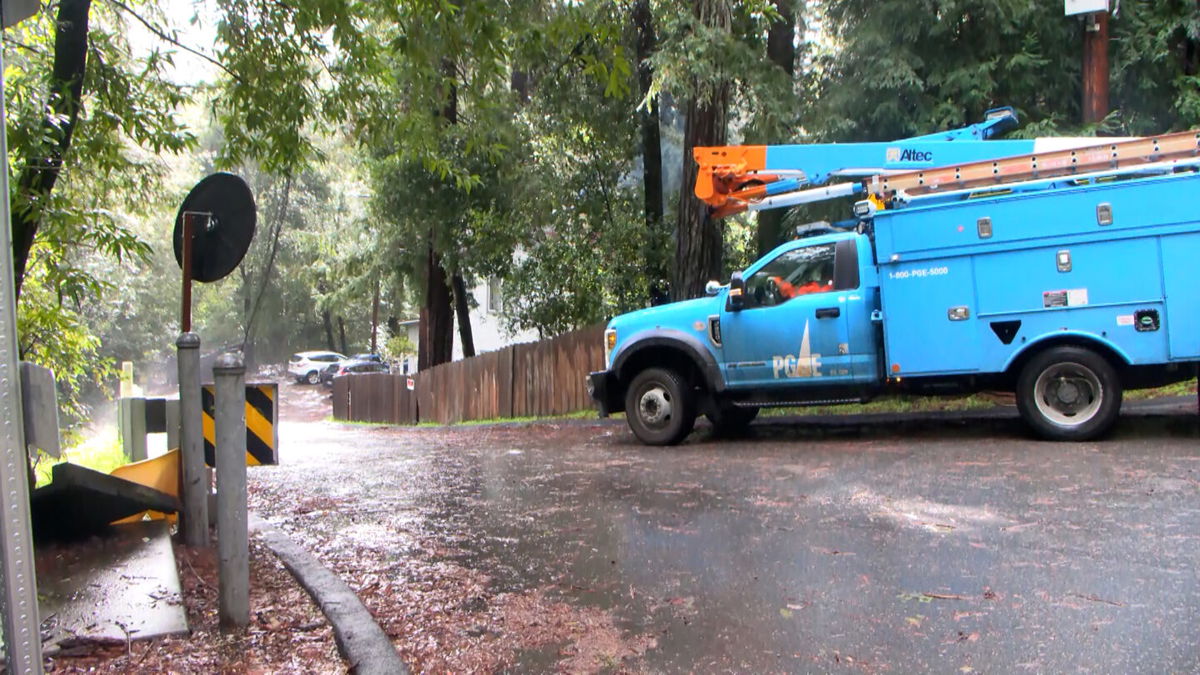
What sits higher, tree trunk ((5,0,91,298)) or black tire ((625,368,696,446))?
tree trunk ((5,0,91,298))

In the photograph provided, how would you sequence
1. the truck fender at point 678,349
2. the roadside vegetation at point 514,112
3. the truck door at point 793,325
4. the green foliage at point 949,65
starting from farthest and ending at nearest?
1. the green foliage at point 949,65
2. the truck fender at point 678,349
3. the truck door at point 793,325
4. the roadside vegetation at point 514,112

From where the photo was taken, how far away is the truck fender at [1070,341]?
8.16 metres

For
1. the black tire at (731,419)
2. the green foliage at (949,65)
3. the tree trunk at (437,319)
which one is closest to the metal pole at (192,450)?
the black tire at (731,419)

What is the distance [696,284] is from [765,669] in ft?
31.9

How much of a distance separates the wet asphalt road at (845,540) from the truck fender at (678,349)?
790 millimetres

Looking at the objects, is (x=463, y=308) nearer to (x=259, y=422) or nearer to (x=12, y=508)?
(x=259, y=422)

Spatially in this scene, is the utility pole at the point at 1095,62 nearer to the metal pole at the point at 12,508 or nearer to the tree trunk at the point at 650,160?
the tree trunk at the point at 650,160

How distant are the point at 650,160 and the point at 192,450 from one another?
1249cm

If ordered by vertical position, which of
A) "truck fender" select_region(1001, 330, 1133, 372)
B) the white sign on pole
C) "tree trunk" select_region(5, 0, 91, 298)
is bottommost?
"truck fender" select_region(1001, 330, 1133, 372)

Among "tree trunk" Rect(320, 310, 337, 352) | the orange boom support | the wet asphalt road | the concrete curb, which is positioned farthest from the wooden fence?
"tree trunk" Rect(320, 310, 337, 352)

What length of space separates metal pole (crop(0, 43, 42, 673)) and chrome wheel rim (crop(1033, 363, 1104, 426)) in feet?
27.1

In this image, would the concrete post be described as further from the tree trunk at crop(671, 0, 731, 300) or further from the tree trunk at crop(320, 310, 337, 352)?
the tree trunk at crop(320, 310, 337, 352)

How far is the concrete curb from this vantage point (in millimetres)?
3803

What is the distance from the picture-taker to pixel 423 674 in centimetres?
375
